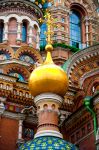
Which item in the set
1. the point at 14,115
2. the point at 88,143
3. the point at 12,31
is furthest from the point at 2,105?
the point at 12,31

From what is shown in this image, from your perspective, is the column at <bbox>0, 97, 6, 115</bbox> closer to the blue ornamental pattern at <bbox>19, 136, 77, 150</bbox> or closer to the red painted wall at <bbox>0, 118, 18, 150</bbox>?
the red painted wall at <bbox>0, 118, 18, 150</bbox>

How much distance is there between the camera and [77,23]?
19.2 meters

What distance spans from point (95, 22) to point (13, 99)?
8773 millimetres

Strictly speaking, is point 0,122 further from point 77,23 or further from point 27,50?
point 77,23

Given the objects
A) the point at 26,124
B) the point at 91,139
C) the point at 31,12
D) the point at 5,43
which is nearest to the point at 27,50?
the point at 5,43

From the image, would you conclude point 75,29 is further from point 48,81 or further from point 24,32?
point 48,81

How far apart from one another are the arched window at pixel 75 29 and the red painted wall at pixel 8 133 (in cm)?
761

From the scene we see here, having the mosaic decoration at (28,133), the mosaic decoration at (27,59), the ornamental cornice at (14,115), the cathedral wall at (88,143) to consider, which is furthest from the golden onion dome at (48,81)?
the mosaic decoration at (27,59)

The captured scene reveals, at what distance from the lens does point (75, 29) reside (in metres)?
18.9

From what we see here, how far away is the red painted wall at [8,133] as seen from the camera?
35.9ft

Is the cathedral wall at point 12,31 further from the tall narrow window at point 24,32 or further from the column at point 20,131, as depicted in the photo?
the column at point 20,131

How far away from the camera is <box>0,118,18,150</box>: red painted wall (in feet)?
35.9

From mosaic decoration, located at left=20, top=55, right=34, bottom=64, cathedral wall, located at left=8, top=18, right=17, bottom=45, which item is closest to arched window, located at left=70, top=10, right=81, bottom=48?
cathedral wall, located at left=8, top=18, right=17, bottom=45

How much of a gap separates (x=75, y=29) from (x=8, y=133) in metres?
8.83
